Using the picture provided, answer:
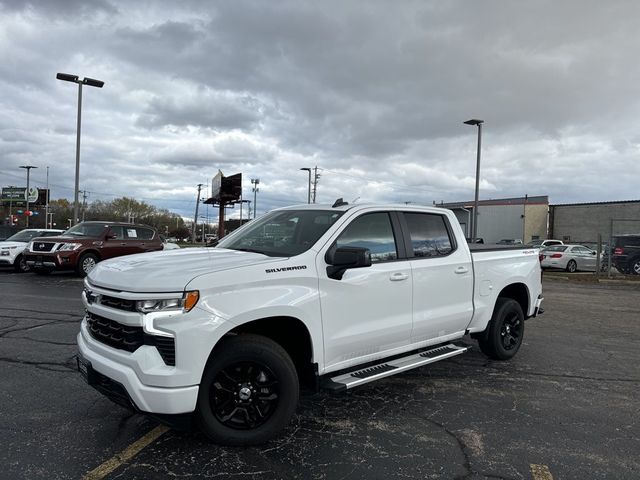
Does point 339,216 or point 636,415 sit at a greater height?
point 339,216

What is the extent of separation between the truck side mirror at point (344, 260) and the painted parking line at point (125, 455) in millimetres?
1805

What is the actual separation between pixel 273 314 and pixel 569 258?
2244cm

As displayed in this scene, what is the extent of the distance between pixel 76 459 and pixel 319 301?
1993mm

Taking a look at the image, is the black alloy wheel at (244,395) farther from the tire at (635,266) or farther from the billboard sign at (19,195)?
the billboard sign at (19,195)

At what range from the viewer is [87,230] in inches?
605

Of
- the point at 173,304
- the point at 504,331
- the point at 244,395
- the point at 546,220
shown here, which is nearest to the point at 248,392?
the point at 244,395

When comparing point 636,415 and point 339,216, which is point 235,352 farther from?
point 636,415

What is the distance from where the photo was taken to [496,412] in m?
4.39

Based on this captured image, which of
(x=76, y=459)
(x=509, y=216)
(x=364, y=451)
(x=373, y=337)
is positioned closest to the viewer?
(x=76, y=459)

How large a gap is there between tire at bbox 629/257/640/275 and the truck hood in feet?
65.4

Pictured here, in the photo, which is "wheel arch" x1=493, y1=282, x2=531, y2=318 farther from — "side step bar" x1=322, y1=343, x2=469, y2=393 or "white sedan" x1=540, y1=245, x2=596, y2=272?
"white sedan" x1=540, y1=245, x2=596, y2=272

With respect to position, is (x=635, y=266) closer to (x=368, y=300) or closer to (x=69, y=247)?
(x=368, y=300)

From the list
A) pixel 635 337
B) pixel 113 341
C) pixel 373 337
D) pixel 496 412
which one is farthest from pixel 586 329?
pixel 113 341

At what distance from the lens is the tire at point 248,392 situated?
3.38 m
